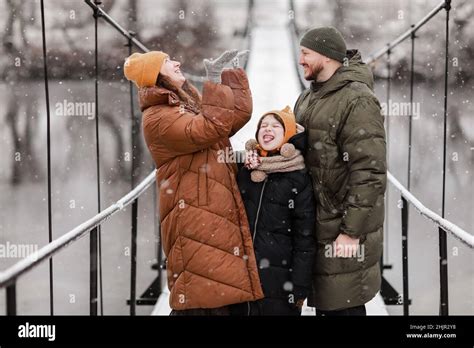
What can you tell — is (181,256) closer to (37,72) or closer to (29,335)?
(29,335)

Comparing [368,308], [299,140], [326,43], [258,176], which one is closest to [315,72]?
[326,43]

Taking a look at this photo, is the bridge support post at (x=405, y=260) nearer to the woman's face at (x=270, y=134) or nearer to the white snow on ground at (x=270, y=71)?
the white snow on ground at (x=270, y=71)

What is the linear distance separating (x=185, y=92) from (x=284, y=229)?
46 centimetres

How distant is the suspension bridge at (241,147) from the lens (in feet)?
6.08

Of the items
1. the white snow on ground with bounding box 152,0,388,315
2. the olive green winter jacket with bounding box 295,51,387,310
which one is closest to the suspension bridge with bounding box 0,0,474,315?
the white snow on ground with bounding box 152,0,388,315

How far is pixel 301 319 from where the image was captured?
65.4 inches

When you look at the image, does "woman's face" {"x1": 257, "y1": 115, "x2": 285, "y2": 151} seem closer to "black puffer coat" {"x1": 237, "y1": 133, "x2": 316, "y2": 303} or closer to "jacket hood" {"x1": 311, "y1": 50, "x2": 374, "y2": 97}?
"black puffer coat" {"x1": 237, "y1": 133, "x2": 316, "y2": 303}

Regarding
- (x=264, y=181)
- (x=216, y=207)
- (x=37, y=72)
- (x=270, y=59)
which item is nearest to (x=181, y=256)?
(x=216, y=207)

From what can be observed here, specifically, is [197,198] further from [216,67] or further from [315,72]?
[315,72]

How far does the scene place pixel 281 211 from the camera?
6.01ft

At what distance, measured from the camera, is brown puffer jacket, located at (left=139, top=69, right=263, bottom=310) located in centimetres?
181

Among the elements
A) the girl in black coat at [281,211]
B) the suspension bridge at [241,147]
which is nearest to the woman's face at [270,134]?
the girl in black coat at [281,211]

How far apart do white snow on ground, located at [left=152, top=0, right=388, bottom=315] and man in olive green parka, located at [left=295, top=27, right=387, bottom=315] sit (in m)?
1.00

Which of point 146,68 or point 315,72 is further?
point 315,72
